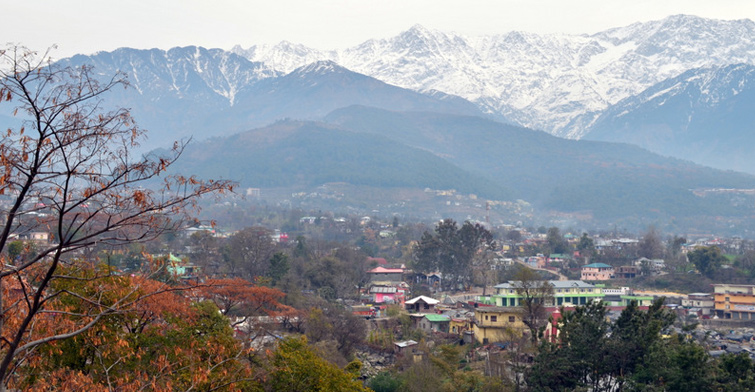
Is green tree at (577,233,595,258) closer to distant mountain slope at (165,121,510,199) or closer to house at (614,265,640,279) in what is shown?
house at (614,265,640,279)

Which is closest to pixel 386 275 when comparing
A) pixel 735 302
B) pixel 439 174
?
pixel 735 302

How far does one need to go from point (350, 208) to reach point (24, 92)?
128568mm

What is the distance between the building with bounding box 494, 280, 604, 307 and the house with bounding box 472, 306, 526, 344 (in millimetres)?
5412

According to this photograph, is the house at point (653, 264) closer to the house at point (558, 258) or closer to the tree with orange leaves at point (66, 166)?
the house at point (558, 258)

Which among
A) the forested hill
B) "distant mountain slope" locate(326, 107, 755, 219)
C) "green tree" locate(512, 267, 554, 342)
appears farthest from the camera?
the forested hill

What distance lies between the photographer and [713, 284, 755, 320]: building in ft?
137

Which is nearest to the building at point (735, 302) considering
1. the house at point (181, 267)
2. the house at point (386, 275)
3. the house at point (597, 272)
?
the house at point (597, 272)

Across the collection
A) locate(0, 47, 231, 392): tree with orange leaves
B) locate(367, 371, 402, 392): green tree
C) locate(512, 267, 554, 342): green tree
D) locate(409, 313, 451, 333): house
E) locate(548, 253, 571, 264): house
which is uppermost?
locate(0, 47, 231, 392): tree with orange leaves

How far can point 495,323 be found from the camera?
3338 cm

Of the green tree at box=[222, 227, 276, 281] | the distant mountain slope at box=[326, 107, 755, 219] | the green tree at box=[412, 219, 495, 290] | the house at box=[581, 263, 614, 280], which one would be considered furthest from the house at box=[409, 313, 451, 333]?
the distant mountain slope at box=[326, 107, 755, 219]

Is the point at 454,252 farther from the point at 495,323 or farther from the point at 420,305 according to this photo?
the point at 495,323

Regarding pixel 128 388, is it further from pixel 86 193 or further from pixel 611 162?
pixel 611 162

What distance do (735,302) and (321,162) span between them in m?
126

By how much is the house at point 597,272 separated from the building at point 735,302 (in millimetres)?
12379
